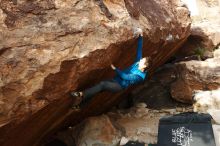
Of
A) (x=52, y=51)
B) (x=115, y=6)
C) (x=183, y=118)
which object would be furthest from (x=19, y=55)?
(x=183, y=118)

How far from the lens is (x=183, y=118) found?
→ 695 cm

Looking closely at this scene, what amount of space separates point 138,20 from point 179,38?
8.15ft

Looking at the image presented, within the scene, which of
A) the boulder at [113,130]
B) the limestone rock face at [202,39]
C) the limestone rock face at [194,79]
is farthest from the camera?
the limestone rock face at [202,39]

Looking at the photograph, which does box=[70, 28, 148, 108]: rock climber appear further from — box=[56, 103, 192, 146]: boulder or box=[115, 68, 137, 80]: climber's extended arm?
box=[56, 103, 192, 146]: boulder

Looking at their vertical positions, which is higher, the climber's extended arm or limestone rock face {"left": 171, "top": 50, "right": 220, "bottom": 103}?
the climber's extended arm

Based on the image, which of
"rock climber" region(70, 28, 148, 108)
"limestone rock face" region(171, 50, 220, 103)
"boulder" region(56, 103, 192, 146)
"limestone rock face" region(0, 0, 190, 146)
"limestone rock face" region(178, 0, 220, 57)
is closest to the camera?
"limestone rock face" region(0, 0, 190, 146)

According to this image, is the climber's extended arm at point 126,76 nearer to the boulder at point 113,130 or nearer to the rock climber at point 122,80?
the rock climber at point 122,80

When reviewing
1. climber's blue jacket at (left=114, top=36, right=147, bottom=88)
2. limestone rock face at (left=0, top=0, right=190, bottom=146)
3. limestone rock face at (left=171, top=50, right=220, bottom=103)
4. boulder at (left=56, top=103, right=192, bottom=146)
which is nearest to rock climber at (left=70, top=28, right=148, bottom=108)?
climber's blue jacket at (left=114, top=36, right=147, bottom=88)

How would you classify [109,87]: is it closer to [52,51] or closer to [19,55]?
[52,51]

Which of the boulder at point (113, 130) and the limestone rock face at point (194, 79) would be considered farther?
the limestone rock face at point (194, 79)

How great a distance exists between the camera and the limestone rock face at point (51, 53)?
5.51 m

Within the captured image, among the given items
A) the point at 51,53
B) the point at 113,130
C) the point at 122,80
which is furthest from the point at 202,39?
the point at 51,53

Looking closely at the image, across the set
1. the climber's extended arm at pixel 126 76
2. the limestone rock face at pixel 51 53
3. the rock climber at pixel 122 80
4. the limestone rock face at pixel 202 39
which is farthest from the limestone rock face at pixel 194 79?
the climber's extended arm at pixel 126 76

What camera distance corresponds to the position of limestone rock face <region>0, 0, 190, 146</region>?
5.51 m
